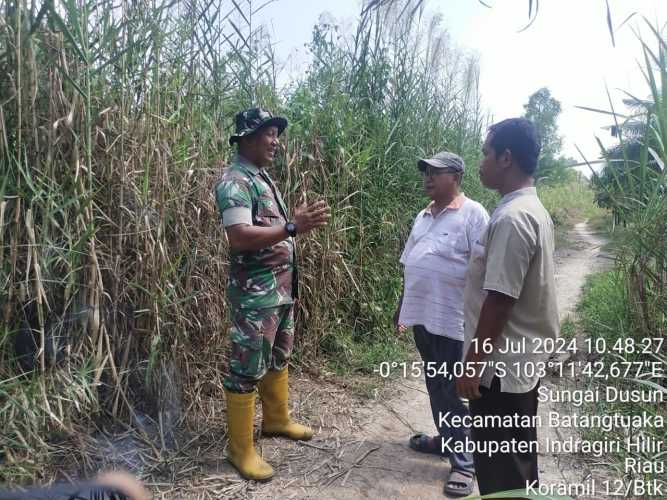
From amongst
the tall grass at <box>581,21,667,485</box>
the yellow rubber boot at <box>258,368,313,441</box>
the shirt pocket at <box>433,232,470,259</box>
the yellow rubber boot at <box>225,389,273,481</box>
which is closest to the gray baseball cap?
the shirt pocket at <box>433,232,470,259</box>

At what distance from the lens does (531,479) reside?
1677 mm

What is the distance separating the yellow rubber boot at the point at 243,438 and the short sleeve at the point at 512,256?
1.33 metres

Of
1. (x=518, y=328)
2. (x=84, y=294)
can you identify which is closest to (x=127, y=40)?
(x=84, y=294)

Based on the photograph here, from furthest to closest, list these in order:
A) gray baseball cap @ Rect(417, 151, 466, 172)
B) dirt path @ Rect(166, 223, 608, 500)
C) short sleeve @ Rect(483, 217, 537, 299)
Result: 1. gray baseball cap @ Rect(417, 151, 466, 172)
2. dirt path @ Rect(166, 223, 608, 500)
3. short sleeve @ Rect(483, 217, 537, 299)

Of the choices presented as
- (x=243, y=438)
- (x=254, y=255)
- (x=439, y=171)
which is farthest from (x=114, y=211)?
(x=439, y=171)

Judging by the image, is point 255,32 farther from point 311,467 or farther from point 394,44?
point 311,467

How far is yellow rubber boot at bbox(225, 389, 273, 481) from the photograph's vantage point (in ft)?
7.29

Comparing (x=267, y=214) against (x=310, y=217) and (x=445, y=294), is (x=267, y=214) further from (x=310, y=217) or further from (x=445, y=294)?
(x=445, y=294)

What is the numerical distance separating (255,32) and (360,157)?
4.25ft

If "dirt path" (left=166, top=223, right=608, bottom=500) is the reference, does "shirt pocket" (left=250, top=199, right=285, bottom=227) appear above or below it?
above

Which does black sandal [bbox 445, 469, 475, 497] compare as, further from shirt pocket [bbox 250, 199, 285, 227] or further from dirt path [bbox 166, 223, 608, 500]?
shirt pocket [bbox 250, 199, 285, 227]

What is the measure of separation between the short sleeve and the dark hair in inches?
10.4

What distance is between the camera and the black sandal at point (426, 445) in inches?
101

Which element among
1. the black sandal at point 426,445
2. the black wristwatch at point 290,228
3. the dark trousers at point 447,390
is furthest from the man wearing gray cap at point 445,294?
the black wristwatch at point 290,228
